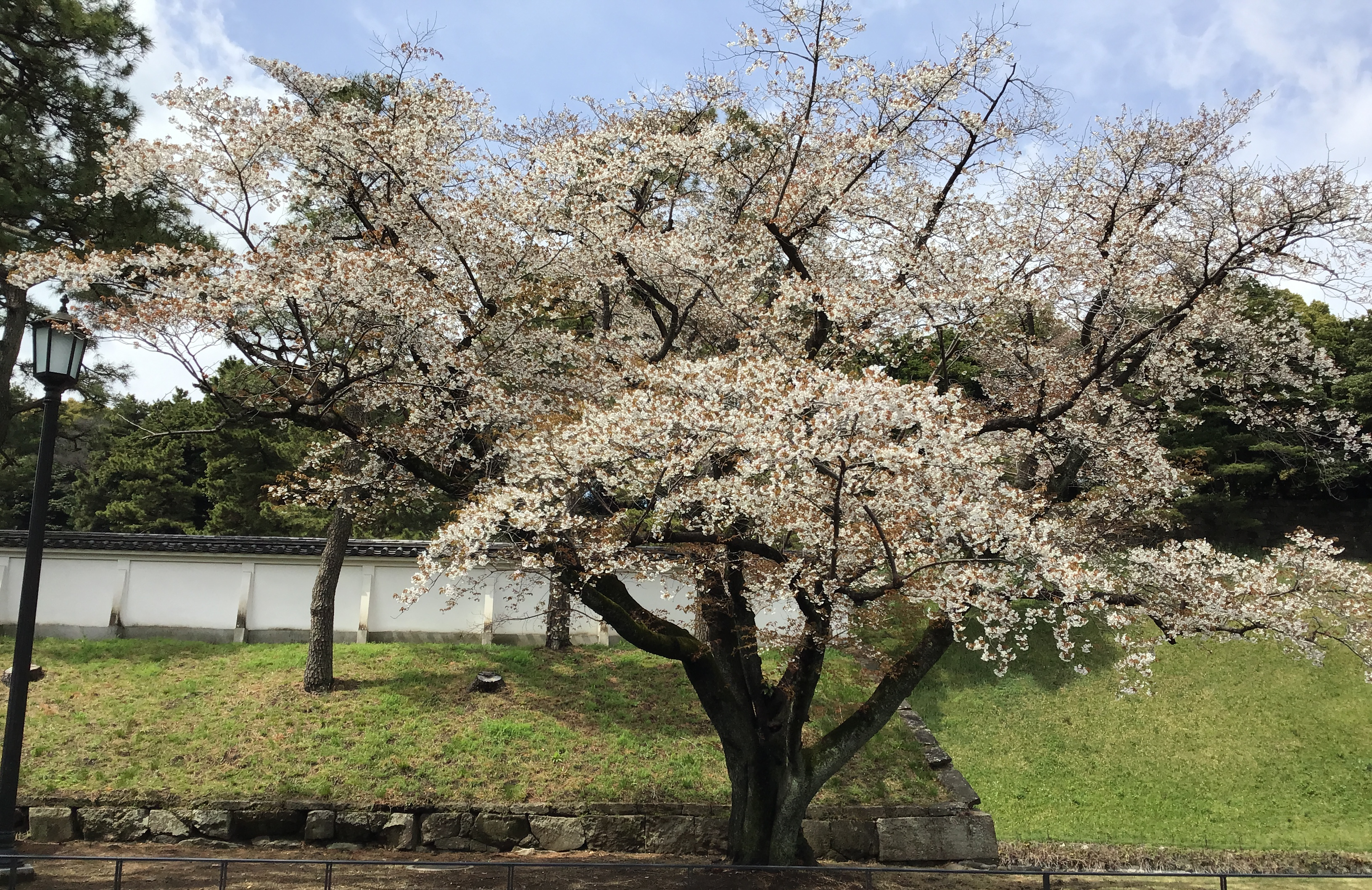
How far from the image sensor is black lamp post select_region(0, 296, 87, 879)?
23.0 ft

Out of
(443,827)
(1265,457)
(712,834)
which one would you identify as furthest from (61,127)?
(1265,457)

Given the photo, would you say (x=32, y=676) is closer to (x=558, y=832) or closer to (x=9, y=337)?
(x=9, y=337)

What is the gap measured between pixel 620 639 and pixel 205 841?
24.8 feet

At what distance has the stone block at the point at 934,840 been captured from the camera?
37.2 feet

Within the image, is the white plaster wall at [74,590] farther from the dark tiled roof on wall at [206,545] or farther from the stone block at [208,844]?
the stone block at [208,844]

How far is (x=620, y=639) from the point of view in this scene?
1638cm

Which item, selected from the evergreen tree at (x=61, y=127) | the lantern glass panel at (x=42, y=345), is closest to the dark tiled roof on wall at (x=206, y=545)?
the evergreen tree at (x=61, y=127)

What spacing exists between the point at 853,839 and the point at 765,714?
3.19 m

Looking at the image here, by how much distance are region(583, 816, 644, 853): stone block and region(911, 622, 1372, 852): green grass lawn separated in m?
5.91

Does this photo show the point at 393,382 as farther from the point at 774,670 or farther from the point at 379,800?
the point at 774,670

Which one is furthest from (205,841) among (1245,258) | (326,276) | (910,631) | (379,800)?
(1245,258)

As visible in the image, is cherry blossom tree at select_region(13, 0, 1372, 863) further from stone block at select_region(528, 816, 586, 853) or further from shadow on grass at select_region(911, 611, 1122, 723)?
shadow on grass at select_region(911, 611, 1122, 723)

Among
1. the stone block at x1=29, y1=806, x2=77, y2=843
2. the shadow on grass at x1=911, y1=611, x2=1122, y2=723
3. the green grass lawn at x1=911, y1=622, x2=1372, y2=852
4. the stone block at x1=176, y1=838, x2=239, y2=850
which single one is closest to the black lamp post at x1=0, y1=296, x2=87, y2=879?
the stone block at x1=176, y1=838, x2=239, y2=850

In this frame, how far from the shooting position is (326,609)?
1354 cm
